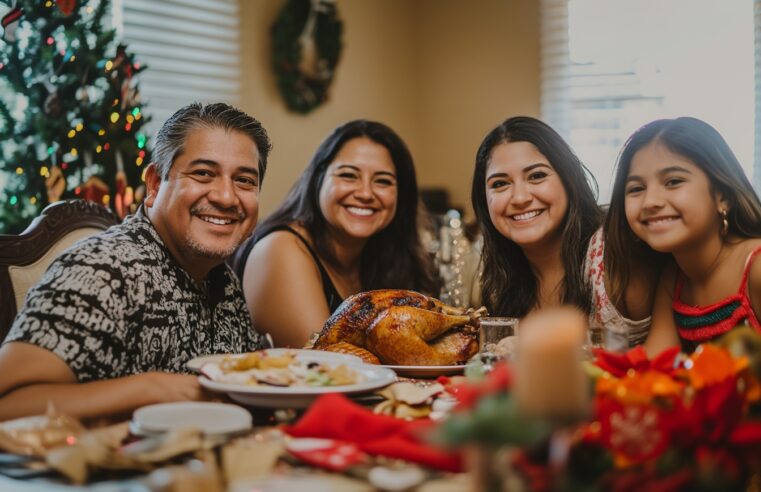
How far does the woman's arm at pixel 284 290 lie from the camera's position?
2.44 meters

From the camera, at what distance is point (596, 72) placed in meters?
4.87

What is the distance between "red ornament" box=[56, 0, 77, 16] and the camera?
9.77 ft

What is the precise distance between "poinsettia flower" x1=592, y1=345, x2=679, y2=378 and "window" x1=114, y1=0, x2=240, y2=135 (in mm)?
3316

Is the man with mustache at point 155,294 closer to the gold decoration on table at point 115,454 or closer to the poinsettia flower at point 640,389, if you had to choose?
the gold decoration on table at point 115,454

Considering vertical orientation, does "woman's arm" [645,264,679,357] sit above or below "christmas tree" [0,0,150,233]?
below

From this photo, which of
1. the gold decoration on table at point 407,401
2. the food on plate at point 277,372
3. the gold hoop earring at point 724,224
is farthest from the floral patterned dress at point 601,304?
the food on plate at point 277,372

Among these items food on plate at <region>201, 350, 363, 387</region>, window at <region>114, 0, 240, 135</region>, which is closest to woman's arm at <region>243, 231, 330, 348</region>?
food on plate at <region>201, 350, 363, 387</region>

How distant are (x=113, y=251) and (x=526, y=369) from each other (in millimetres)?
1143

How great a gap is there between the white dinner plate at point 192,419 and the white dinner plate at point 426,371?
1.70 feet

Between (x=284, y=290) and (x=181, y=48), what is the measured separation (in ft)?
7.40

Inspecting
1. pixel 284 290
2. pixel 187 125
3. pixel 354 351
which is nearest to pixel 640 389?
pixel 354 351

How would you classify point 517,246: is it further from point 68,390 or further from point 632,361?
point 68,390

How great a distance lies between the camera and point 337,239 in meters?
2.79

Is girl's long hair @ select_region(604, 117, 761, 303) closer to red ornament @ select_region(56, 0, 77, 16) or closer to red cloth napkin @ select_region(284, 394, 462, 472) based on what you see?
red cloth napkin @ select_region(284, 394, 462, 472)
